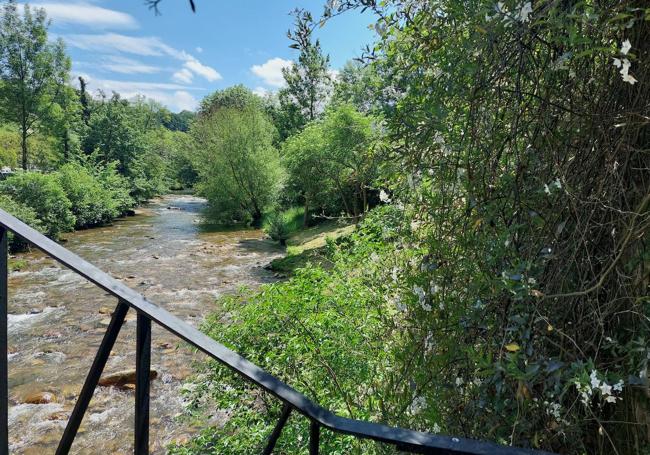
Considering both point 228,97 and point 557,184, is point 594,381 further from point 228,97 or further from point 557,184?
point 228,97

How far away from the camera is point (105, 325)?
9.33 m

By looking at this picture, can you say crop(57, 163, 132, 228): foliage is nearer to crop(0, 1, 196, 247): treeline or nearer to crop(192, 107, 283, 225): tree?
crop(0, 1, 196, 247): treeline

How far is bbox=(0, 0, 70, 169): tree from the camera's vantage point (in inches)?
912

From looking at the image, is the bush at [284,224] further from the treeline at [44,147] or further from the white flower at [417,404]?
the white flower at [417,404]

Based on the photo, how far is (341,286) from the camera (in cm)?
481

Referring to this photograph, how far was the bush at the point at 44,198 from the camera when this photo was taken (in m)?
17.8

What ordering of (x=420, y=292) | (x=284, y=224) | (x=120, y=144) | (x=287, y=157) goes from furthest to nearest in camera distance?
(x=120, y=144), (x=284, y=224), (x=287, y=157), (x=420, y=292)

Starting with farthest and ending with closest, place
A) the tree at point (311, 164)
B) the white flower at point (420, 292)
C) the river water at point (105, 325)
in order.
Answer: the tree at point (311, 164) → the river water at point (105, 325) → the white flower at point (420, 292)

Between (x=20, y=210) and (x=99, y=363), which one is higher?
(x=99, y=363)

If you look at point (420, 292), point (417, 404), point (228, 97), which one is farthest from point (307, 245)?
point (228, 97)

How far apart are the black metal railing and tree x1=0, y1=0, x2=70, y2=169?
2800 cm

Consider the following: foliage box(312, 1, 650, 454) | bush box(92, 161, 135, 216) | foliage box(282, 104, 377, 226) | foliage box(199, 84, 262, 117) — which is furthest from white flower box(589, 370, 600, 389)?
foliage box(199, 84, 262, 117)

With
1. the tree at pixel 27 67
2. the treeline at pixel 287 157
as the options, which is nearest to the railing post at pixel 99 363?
the treeline at pixel 287 157

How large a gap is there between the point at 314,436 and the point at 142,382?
44cm
